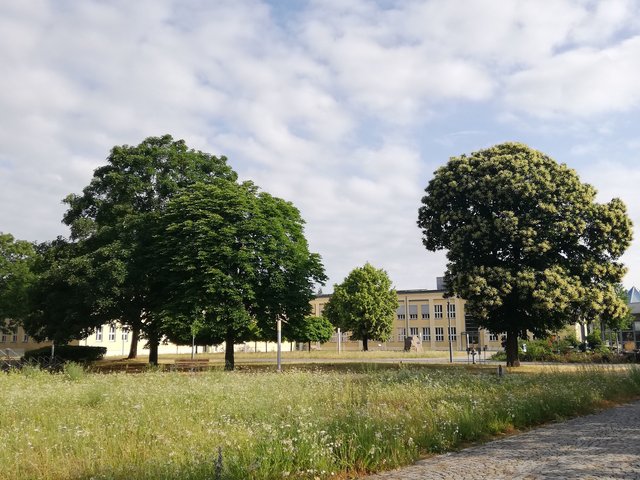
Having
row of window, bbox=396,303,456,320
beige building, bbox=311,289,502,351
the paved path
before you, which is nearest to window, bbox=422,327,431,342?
beige building, bbox=311,289,502,351

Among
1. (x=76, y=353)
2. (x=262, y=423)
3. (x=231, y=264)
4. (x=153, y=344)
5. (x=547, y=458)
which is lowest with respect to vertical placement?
(x=547, y=458)

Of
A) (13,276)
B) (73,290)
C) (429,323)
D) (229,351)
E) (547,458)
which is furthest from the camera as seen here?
(429,323)

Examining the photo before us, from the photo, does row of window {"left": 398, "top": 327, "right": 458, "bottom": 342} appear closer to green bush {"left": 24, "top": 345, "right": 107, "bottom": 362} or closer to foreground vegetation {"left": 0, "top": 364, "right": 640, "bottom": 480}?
green bush {"left": 24, "top": 345, "right": 107, "bottom": 362}

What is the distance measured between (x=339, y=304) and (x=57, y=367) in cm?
4595

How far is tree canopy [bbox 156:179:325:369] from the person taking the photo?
25672 millimetres

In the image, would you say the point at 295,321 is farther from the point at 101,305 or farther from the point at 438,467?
the point at 438,467

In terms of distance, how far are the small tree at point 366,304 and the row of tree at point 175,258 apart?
39069 mm

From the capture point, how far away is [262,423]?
8141 mm

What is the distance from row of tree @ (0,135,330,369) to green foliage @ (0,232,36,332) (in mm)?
15660

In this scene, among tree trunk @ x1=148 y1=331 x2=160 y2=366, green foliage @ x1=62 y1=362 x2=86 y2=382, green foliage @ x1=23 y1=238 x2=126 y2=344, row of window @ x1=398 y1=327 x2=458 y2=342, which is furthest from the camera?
row of window @ x1=398 y1=327 x2=458 y2=342

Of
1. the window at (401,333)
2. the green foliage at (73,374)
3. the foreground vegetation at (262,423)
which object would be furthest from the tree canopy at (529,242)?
the window at (401,333)

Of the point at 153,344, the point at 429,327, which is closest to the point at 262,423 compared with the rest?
the point at 153,344

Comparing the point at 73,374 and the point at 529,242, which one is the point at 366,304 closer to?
the point at 529,242

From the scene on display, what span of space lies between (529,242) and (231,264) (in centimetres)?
1429
